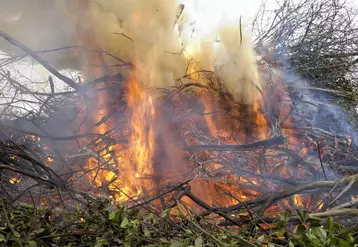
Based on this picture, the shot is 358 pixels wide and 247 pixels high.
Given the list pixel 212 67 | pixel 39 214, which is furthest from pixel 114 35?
pixel 39 214

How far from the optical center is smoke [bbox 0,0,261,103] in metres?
4.98

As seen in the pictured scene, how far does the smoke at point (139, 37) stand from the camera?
4.98 meters

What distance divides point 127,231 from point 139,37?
3.72 metres

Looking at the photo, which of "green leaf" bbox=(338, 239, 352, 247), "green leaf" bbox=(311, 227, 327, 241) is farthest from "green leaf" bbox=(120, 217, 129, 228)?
"green leaf" bbox=(338, 239, 352, 247)

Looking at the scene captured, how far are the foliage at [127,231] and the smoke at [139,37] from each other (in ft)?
10.0

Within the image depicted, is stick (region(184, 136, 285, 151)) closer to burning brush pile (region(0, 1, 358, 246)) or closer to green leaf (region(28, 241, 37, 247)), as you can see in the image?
burning brush pile (region(0, 1, 358, 246))

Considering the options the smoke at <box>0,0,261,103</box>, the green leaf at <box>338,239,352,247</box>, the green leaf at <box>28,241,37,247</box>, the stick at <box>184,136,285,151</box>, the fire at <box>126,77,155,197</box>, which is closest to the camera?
the green leaf at <box>338,239,352,247</box>

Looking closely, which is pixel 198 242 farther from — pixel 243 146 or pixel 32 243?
pixel 243 146

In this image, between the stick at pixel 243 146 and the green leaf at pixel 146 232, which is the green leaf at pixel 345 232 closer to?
the green leaf at pixel 146 232

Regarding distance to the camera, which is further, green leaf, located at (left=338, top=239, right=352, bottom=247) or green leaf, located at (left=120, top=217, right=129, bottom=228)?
green leaf, located at (left=120, top=217, right=129, bottom=228)

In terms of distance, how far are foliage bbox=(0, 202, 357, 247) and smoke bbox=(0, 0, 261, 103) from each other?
306 cm

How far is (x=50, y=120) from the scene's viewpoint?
18.1ft

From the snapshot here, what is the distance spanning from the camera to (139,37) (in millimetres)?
4988

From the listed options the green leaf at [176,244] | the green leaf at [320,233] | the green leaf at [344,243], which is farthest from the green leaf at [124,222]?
the green leaf at [344,243]
